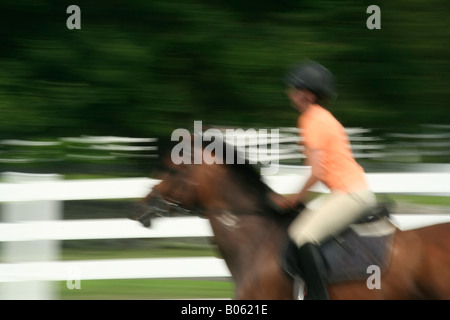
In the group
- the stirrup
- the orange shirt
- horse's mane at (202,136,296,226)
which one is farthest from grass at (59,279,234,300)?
the orange shirt

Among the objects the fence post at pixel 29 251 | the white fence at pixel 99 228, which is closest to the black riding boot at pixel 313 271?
the white fence at pixel 99 228

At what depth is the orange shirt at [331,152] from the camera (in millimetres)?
5199

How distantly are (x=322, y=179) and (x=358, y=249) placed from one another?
1.63ft

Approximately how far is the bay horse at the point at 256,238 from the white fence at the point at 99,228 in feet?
5.25

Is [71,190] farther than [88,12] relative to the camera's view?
No

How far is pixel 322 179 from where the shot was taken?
5.29 meters

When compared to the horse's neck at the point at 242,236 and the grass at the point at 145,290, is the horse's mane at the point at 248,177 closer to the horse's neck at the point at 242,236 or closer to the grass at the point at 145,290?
the horse's neck at the point at 242,236

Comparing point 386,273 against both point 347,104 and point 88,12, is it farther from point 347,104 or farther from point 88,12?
point 88,12

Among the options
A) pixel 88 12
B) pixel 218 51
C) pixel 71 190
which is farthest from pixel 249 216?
pixel 88 12

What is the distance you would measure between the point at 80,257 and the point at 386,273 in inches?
219

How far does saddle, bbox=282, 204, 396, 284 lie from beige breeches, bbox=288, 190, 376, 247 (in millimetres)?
53

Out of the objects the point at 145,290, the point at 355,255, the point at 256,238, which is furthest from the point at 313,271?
the point at 145,290

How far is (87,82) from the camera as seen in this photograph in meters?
8.75

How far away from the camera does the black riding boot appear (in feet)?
16.7
